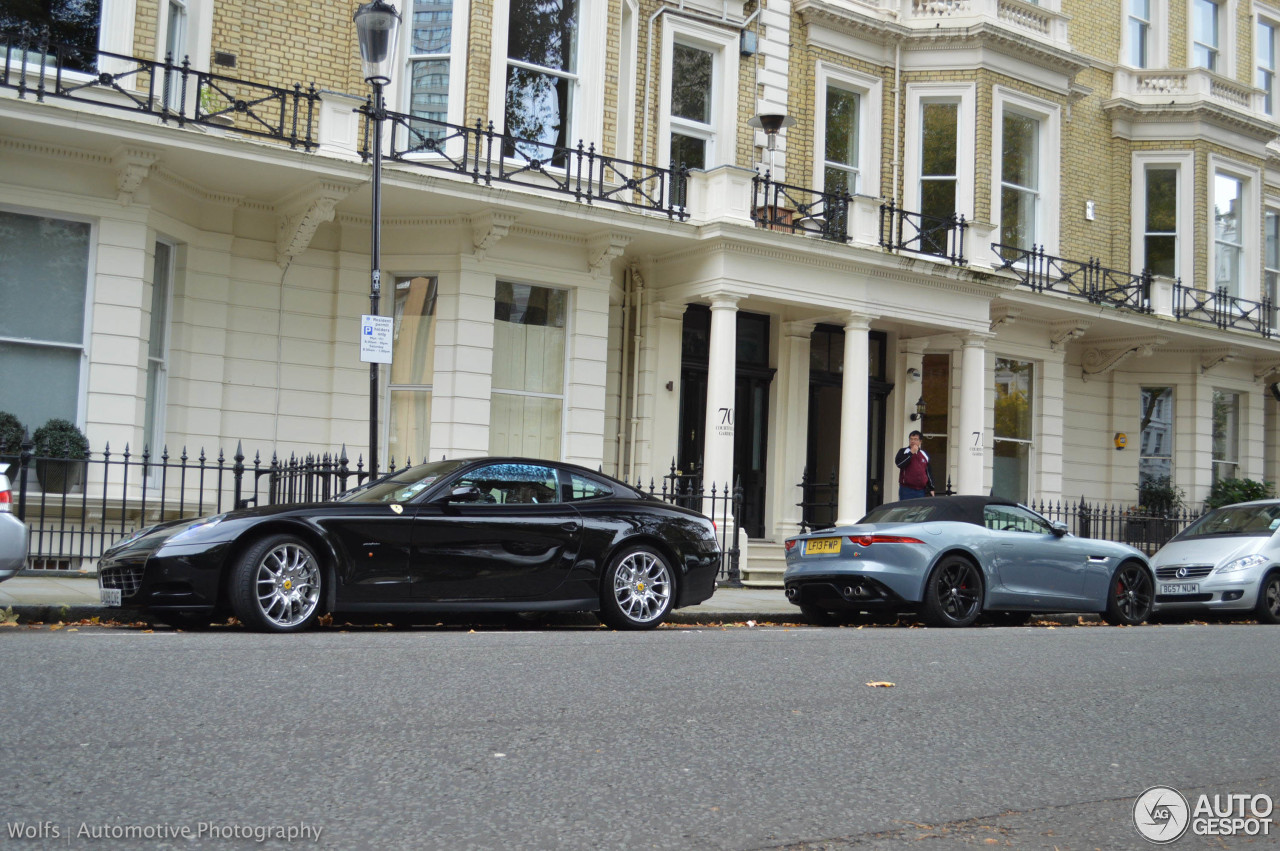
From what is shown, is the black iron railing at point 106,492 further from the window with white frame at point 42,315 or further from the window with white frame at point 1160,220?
the window with white frame at point 1160,220

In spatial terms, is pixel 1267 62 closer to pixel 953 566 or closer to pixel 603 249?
pixel 603 249

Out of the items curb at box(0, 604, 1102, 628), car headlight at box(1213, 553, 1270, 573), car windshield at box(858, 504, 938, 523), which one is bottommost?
curb at box(0, 604, 1102, 628)

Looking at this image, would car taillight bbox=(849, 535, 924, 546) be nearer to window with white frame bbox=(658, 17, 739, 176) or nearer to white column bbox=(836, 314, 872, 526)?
white column bbox=(836, 314, 872, 526)

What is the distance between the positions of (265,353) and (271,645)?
8.05m

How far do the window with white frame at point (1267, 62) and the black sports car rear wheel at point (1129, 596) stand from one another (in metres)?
16.4

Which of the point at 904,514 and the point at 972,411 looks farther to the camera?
the point at 972,411

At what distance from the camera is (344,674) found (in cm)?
678

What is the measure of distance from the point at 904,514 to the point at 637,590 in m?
3.33

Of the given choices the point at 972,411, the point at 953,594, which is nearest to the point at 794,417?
the point at 972,411

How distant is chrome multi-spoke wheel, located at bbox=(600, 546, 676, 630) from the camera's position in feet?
33.8

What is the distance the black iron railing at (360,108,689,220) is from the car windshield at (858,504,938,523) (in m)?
5.51

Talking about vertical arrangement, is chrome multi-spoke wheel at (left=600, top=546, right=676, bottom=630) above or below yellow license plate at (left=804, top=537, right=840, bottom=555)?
below

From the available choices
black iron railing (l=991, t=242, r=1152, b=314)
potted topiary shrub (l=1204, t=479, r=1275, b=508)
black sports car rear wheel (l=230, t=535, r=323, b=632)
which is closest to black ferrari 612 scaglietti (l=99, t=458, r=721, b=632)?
black sports car rear wheel (l=230, t=535, r=323, b=632)

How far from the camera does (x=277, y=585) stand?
8.89 m
